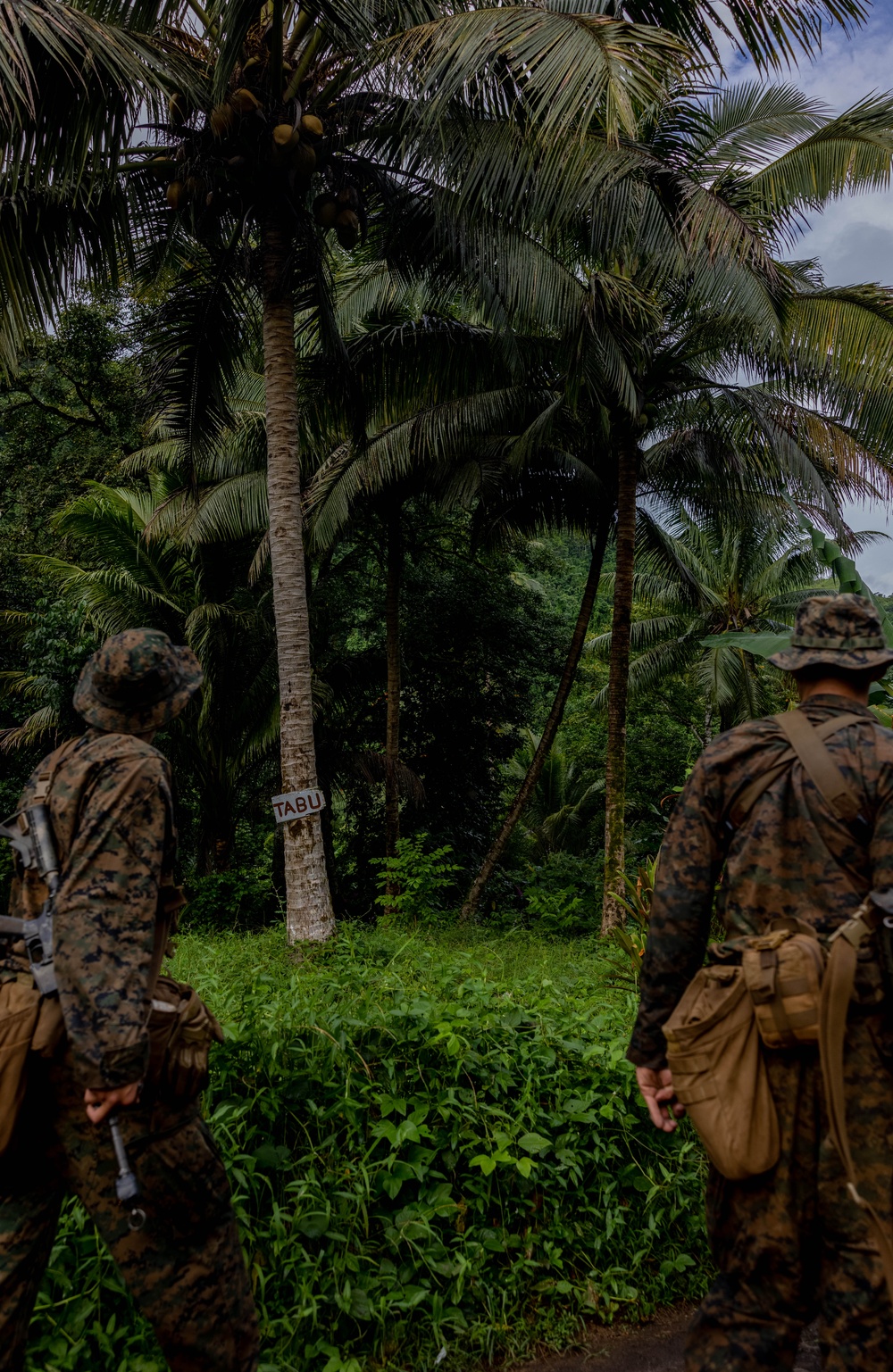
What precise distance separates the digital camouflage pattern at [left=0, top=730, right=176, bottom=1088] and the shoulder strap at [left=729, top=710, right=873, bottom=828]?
1298 mm

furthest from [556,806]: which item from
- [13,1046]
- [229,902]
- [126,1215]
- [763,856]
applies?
[13,1046]

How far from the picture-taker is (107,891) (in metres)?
2.12

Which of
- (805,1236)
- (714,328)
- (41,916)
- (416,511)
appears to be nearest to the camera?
(805,1236)

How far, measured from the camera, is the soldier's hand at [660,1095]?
2223 millimetres

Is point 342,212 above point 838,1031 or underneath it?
above

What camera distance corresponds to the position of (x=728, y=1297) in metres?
1.97

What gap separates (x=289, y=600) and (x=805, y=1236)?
583 cm

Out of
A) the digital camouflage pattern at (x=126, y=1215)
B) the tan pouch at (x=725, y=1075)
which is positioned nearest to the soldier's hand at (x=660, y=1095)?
the tan pouch at (x=725, y=1075)

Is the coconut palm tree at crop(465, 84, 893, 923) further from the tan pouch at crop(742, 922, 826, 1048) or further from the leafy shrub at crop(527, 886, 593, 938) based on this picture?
the tan pouch at crop(742, 922, 826, 1048)

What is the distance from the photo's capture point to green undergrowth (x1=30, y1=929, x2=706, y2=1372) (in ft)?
8.73

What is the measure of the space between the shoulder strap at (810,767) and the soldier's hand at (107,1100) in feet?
4.66

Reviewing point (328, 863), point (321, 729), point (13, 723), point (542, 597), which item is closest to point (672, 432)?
point (542, 597)

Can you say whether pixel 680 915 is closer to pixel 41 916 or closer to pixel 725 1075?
pixel 725 1075

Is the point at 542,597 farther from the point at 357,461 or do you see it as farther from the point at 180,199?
the point at 180,199
